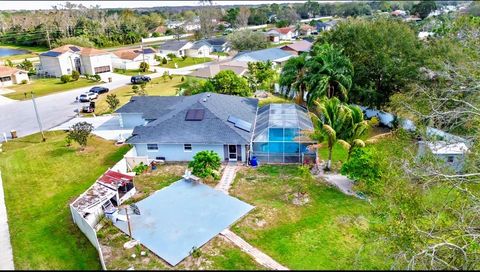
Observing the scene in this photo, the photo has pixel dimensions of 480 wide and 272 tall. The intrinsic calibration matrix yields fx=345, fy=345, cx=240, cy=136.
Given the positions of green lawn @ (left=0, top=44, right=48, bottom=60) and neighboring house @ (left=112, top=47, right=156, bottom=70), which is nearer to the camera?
neighboring house @ (left=112, top=47, right=156, bottom=70)

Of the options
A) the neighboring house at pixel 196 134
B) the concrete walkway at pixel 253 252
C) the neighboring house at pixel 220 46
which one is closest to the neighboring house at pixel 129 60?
the neighboring house at pixel 220 46

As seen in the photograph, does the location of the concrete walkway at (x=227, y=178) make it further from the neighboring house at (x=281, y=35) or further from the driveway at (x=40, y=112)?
the neighboring house at (x=281, y=35)

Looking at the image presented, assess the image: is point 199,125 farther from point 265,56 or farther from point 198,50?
point 198,50

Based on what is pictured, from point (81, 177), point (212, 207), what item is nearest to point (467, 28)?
point (212, 207)

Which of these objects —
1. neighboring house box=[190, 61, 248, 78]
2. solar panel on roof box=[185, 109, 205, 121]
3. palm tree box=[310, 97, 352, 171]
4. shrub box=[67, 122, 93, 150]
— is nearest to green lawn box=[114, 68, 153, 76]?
neighboring house box=[190, 61, 248, 78]

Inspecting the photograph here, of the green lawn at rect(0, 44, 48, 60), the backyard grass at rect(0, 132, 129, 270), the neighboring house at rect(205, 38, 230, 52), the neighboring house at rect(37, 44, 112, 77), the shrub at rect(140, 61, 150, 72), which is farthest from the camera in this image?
the neighboring house at rect(205, 38, 230, 52)

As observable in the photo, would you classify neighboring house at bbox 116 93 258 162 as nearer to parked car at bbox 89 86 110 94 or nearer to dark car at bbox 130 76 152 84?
parked car at bbox 89 86 110 94
